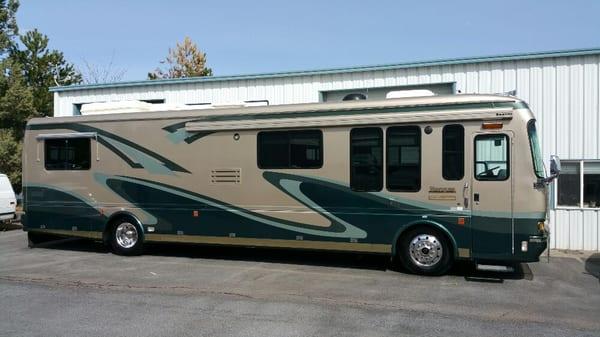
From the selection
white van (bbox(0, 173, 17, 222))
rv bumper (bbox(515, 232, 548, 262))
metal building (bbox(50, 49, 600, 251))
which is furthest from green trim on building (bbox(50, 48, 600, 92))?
rv bumper (bbox(515, 232, 548, 262))

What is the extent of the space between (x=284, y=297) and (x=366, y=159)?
298 cm

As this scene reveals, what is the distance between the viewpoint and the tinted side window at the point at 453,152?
878 cm

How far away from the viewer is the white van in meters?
15.8

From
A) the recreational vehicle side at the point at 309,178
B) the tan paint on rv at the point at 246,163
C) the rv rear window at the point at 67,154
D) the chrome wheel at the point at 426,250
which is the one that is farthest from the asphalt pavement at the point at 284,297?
the rv rear window at the point at 67,154

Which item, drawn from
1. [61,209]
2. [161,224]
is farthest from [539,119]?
[61,209]

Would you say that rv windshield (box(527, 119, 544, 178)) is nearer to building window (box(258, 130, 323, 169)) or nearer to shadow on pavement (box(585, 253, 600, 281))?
shadow on pavement (box(585, 253, 600, 281))

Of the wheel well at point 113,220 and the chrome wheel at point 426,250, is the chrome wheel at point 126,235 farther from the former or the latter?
the chrome wheel at point 426,250

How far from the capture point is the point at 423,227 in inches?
358

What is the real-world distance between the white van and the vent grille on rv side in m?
8.72

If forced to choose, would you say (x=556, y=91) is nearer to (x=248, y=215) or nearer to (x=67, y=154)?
(x=248, y=215)

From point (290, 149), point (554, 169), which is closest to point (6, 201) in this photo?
point (290, 149)

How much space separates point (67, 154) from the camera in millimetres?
11766

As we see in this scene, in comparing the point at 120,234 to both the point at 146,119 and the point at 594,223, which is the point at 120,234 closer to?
A: the point at 146,119

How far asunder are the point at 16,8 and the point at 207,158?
18.6m
